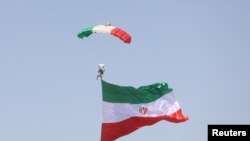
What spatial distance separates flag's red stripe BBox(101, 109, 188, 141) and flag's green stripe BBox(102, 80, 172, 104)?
190 centimetres

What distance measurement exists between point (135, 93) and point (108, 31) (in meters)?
8.15

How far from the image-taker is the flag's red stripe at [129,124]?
55938 mm

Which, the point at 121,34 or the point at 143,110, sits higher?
the point at 121,34

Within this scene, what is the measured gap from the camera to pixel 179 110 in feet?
190

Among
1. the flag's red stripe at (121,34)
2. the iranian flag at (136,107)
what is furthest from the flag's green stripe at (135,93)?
the flag's red stripe at (121,34)

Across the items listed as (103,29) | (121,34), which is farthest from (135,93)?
(121,34)

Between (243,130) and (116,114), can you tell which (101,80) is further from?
(243,130)

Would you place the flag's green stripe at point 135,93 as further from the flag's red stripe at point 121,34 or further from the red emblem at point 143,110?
the flag's red stripe at point 121,34

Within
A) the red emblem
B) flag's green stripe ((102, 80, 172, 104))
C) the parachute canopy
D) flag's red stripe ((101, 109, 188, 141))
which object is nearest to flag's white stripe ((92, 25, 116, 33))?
the parachute canopy

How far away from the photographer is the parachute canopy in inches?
2056

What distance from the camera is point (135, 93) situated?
59.2 m

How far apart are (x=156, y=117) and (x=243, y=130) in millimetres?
18347

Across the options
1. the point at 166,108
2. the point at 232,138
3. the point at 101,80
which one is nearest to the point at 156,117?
the point at 166,108

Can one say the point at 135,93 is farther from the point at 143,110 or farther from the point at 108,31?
the point at 108,31
